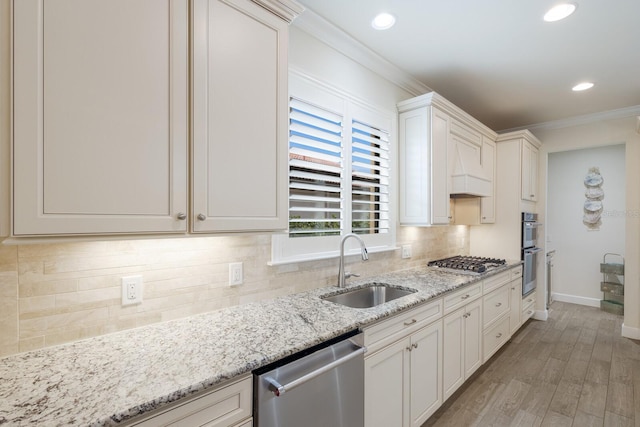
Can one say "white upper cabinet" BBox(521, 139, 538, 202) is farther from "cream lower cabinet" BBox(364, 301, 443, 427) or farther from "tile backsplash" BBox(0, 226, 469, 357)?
"tile backsplash" BBox(0, 226, 469, 357)

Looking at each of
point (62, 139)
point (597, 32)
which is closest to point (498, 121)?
point (597, 32)

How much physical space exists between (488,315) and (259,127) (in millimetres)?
2673

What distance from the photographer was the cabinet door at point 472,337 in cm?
253

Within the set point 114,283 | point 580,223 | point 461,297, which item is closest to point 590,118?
point 580,223

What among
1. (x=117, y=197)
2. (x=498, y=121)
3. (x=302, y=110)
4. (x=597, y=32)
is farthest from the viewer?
Answer: (x=498, y=121)

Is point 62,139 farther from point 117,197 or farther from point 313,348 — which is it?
point 313,348

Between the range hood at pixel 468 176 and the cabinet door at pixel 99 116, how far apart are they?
255 cm

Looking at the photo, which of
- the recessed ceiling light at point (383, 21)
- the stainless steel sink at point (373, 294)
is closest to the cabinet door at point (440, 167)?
the stainless steel sink at point (373, 294)

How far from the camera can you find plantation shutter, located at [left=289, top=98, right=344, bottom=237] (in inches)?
78.9

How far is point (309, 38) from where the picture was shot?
2127 millimetres

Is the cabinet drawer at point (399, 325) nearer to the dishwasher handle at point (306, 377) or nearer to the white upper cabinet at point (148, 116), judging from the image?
the dishwasher handle at point (306, 377)

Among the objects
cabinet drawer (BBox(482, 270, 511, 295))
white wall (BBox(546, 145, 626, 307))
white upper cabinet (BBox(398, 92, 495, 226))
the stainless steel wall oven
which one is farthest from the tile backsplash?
white wall (BBox(546, 145, 626, 307))

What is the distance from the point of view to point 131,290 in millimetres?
1400

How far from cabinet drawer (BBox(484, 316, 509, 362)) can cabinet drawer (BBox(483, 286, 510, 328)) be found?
0.09 meters
